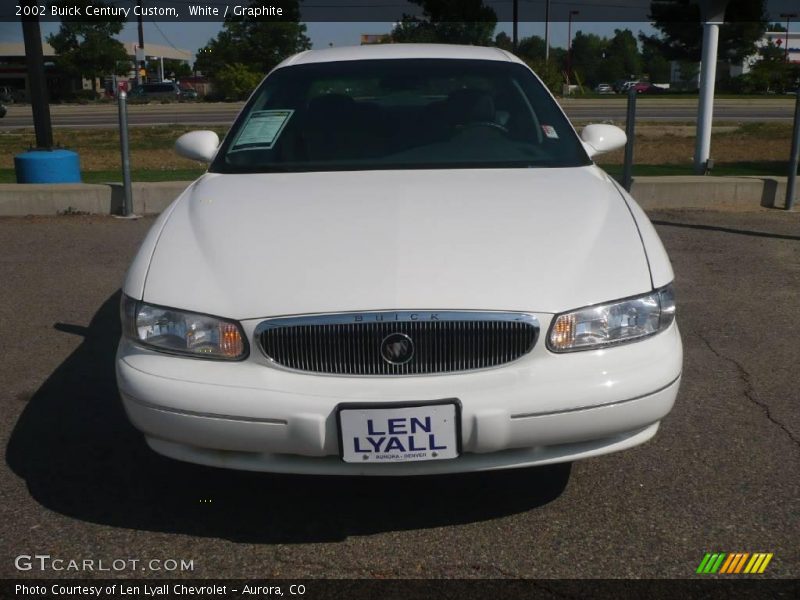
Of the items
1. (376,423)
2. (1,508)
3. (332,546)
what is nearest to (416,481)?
(332,546)

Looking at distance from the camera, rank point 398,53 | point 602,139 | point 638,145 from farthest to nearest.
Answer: point 638,145 < point 398,53 < point 602,139

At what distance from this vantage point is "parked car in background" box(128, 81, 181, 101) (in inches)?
1852

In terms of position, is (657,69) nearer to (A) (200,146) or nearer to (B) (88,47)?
(B) (88,47)

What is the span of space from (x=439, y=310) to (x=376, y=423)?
373 mm

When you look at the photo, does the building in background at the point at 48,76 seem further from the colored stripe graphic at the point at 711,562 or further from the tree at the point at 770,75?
the colored stripe graphic at the point at 711,562

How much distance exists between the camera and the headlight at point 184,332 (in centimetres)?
266

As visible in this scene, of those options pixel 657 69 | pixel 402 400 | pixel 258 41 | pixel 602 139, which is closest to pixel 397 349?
pixel 402 400

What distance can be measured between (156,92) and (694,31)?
34585mm

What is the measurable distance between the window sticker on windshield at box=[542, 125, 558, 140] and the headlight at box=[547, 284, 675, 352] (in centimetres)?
135

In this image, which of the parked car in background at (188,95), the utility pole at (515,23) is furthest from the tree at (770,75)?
the parked car in background at (188,95)

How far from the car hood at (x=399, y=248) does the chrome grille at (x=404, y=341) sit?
0.04 m

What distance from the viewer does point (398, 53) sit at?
4520 mm

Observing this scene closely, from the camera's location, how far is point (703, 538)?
9.18 ft
